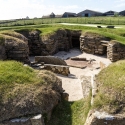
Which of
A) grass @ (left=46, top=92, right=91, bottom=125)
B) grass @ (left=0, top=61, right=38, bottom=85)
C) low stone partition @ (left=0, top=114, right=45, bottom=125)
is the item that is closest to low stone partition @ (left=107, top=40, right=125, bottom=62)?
grass @ (left=46, top=92, right=91, bottom=125)

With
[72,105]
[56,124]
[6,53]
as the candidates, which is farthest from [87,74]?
[56,124]

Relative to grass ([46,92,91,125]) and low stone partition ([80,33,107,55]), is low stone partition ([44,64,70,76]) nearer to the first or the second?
grass ([46,92,91,125])

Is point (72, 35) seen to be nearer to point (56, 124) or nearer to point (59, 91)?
point (59, 91)

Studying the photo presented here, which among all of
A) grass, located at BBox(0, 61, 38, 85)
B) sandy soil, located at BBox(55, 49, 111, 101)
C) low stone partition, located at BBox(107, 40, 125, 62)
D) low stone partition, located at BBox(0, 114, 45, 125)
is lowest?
sandy soil, located at BBox(55, 49, 111, 101)

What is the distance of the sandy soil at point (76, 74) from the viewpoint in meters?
12.3

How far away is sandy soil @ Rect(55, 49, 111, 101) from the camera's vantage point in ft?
40.4

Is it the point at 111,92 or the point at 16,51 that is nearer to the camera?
the point at 111,92

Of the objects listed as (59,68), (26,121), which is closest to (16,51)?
(59,68)

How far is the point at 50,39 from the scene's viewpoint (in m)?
21.6

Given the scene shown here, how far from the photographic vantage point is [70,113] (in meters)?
Answer: 8.44

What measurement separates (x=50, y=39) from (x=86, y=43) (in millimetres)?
4057

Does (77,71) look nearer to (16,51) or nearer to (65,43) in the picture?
(16,51)

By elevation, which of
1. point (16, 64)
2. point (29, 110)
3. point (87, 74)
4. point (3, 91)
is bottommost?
point (87, 74)

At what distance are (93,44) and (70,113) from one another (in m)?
14.3
